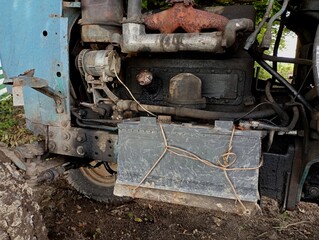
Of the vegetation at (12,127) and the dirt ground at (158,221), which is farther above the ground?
the vegetation at (12,127)

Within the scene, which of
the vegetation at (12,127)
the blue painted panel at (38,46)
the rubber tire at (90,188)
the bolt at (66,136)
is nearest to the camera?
the blue painted panel at (38,46)

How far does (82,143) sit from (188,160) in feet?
2.39

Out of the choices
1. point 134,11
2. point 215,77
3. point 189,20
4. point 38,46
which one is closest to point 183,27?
point 189,20

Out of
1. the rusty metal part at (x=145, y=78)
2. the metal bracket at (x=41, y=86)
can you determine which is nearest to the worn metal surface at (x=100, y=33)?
the rusty metal part at (x=145, y=78)

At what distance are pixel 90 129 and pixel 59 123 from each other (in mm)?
201

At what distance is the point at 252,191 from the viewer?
1497 millimetres

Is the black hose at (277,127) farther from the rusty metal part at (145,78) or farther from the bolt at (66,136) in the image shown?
the bolt at (66,136)

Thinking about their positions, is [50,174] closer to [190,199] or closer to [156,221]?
[190,199]

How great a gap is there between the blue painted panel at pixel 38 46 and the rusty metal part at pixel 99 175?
0.97 metres

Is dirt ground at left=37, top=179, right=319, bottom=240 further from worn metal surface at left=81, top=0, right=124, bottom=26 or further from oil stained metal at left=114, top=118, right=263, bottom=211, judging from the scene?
worn metal surface at left=81, top=0, right=124, bottom=26

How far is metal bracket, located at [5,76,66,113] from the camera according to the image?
1.68 m

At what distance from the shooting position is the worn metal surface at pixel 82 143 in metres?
1.95

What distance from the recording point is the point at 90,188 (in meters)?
2.94

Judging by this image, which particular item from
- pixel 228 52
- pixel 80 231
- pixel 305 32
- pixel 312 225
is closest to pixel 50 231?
pixel 80 231
